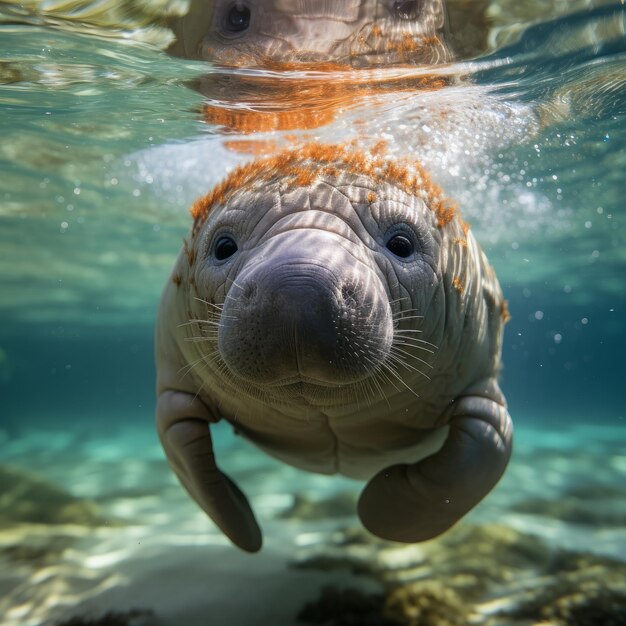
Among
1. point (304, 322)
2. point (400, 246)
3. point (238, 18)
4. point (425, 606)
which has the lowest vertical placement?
point (425, 606)

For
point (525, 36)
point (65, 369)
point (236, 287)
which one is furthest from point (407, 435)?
point (65, 369)

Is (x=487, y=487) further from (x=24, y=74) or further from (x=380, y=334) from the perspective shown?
(x=24, y=74)

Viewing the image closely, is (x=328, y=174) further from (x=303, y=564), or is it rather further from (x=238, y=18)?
(x=303, y=564)

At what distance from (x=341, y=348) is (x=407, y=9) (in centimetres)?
399

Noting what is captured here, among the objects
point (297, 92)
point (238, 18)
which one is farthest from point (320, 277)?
point (297, 92)

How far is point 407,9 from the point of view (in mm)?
5145

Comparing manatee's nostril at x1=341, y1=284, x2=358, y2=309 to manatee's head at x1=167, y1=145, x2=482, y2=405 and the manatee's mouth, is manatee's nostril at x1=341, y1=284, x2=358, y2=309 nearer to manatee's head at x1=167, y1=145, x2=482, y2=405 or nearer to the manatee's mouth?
manatee's head at x1=167, y1=145, x2=482, y2=405

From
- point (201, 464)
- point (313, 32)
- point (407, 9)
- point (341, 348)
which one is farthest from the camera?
point (313, 32)

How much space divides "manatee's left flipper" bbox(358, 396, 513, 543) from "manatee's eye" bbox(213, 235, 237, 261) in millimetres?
1822

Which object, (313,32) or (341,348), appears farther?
(313,32)

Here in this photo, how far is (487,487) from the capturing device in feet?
12.2

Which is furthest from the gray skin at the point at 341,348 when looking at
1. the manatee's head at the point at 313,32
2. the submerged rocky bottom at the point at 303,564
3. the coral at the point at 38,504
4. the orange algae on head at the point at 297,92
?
the coral at the point at 38,504

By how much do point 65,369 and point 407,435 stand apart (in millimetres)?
94689

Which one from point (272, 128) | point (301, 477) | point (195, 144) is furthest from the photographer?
point (301, 477)
